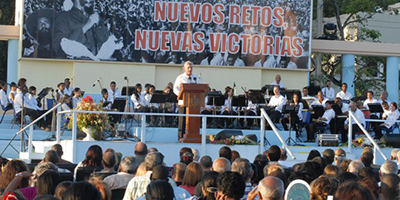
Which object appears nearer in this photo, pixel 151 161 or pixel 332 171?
pixel 151 161

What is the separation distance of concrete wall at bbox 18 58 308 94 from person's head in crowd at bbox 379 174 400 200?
1781 cm

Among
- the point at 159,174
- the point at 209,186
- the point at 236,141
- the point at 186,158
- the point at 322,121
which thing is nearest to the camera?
the point at 209,186

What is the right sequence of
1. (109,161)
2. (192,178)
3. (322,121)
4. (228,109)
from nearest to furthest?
(192,178), (109,161), (322,121), (228,109)

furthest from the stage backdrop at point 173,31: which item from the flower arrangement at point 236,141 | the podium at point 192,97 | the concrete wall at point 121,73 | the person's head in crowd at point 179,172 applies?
the person's head in crowd at point 179,172

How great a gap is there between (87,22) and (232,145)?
1082 centimetres

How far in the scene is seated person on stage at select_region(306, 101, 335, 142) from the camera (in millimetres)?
20344

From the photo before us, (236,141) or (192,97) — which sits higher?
(192,97)

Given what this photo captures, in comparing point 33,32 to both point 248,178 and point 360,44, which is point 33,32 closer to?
point 360,44

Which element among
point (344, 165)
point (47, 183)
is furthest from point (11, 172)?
point (344, 165)

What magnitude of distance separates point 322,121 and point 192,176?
1295 cm

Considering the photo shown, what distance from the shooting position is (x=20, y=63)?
24531 millimetres

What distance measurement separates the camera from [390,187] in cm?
732

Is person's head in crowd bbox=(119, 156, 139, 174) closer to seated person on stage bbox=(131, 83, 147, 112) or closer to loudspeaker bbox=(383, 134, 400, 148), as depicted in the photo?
loudspeaker bbox=(383, 134, 400, 148)

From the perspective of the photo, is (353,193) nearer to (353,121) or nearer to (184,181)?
(184,181)
